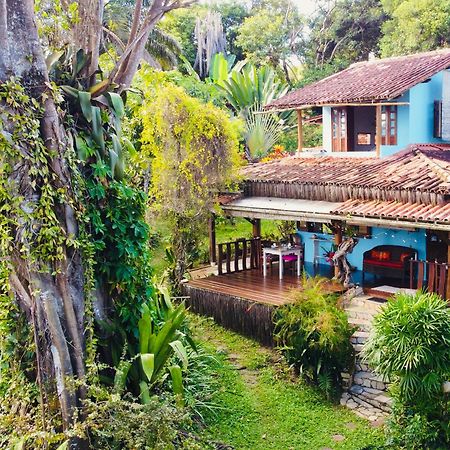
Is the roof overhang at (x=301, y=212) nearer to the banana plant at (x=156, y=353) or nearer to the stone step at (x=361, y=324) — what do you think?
the stone step at (x=361, y=324)

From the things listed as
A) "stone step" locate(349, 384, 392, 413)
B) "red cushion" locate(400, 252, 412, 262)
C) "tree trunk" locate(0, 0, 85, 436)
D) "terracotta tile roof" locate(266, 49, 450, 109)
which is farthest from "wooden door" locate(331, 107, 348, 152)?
"tree trunk" locate(0, 0, 85, 436)

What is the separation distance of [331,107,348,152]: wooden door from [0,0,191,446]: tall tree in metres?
9.73

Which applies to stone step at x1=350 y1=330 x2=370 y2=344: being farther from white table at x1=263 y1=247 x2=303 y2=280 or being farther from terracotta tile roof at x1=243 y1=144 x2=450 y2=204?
white table at x1=263 y1=247 x2=303 y2=280

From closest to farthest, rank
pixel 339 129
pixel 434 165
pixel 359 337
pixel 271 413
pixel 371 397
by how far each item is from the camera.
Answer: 1. pixel 271 413
2. pixel 371 397
3. pixel 359 337
4. pixel 434 165
5. pixel 339 129

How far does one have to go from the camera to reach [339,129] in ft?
56.3

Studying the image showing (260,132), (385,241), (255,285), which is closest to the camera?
(255,285)

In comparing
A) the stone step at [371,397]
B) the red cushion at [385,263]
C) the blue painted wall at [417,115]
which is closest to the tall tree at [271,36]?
the blue painted wall at [417,115]

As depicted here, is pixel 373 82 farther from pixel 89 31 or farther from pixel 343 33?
pixel 343 33

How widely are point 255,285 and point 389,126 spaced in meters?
5.38

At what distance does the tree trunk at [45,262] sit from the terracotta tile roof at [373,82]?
919cm

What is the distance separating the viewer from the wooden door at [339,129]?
55.9 ft

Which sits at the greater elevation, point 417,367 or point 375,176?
point 375,176

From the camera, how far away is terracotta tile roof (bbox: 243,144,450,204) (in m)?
12.6

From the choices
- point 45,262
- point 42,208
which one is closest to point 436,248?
point 45,262
